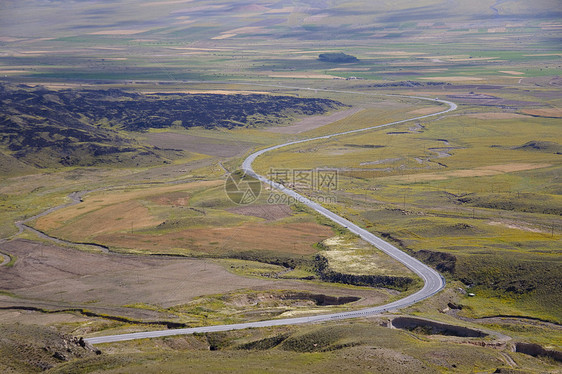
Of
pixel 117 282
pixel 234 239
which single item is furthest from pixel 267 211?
pixel 117 282

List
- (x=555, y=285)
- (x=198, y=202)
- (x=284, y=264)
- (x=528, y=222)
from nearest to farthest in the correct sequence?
(x=555, y=285) → (x=284, y=264) → (x=528, y=222) → (x=198, y=202)

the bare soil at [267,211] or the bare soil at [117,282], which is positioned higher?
the bare soil at [267,211]

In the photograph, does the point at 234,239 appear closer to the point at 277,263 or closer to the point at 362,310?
the point at 277,263

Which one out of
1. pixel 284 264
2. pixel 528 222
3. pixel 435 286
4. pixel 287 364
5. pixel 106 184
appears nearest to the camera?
pixel 287 364

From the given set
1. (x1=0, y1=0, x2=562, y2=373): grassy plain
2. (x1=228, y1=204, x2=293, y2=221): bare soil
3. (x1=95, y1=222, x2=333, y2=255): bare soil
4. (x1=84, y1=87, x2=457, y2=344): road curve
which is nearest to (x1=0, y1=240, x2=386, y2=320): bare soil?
(x1=0, y1=0, x2=562, y2=373): grassy plain

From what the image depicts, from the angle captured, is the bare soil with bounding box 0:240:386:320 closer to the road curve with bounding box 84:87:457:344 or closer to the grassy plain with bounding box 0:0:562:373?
the grassy plain with bounding box 0:0:562:373

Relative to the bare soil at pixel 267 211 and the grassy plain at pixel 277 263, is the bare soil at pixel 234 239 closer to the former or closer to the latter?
the grassy plain at pixel 277 263

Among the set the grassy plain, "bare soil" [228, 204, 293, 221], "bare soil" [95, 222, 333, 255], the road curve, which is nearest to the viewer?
the grassy plain

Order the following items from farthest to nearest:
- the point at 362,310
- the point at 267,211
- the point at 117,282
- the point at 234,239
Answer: the point at 267,211, the point at 234,239, the point at 117,282, the point at 362,310

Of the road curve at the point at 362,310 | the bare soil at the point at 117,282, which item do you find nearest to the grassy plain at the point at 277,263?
the bare soil at the point at 117,282

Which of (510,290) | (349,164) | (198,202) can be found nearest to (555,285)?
(510,290)

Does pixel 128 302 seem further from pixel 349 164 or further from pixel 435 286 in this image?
pixel 349 164
